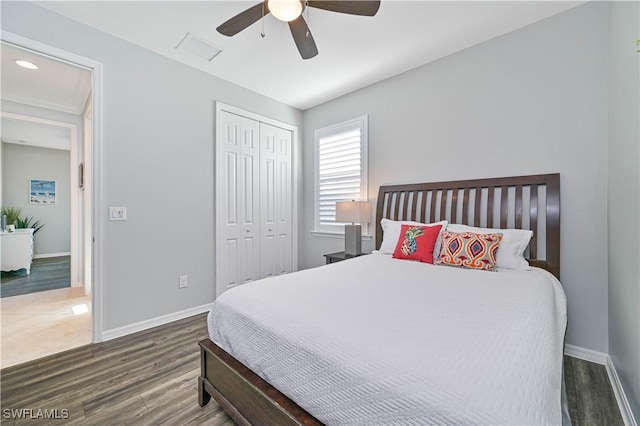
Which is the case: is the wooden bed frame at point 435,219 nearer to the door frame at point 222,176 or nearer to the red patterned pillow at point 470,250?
the red patterned pillow at point 470,250

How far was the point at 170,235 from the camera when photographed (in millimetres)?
2887

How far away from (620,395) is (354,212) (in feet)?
7.84

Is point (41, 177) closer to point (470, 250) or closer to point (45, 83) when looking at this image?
point (45, 83)

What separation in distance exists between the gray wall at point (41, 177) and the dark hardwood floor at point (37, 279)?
0.96 m

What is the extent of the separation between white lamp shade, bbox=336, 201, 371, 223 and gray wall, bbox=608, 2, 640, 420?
2.03m

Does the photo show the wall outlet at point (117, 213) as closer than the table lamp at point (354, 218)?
Yes

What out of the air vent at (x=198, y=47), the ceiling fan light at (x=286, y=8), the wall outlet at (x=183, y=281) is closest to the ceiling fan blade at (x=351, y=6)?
the ceiling fan light at (x=286, y=8)

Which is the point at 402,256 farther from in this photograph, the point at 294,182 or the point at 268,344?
the point at 294,182

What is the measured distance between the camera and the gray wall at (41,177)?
593cm

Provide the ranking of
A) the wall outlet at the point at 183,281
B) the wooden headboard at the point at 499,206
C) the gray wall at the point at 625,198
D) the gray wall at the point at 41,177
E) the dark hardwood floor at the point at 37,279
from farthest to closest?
the gray wall at the point at 41,177 < the dark hardwood floor at the point at 37,279 < the wall outlet at the point at 183,281 < the wooden headboard at the point at 499,206 < the gray wall at the point at 625,198

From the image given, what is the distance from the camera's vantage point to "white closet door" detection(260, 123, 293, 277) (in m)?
3.80

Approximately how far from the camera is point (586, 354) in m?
2.11

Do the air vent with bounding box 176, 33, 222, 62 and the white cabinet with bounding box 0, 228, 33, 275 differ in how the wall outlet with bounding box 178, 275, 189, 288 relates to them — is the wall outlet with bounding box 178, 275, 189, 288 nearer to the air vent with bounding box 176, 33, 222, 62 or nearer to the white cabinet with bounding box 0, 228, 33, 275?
the air vent with bounding box 176, 33, 222, 62

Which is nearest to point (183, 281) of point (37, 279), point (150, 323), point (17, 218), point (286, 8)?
point (150, 323)
